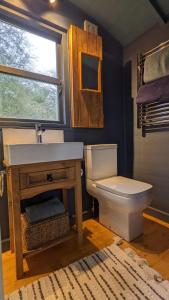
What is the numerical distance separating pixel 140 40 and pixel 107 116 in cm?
91

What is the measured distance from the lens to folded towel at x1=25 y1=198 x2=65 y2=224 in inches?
48.9

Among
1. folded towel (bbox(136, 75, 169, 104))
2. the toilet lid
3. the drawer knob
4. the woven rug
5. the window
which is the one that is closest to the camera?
the woven rug

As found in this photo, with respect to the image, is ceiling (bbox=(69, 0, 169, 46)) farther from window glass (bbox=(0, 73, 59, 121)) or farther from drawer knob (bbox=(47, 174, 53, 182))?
drawer knob (bbox=(47, 174, 53, 182))

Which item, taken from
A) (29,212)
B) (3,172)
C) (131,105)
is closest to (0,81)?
(3,172)

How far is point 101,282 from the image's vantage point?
1002 millimetres

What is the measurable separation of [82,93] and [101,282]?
1.54 meters

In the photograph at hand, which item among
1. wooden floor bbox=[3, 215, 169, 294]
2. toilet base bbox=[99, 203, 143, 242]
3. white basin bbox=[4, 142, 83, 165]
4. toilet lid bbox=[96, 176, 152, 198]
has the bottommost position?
wooden floor bbox=[3, 215, 169, 294]

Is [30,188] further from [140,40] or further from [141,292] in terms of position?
[140,40]

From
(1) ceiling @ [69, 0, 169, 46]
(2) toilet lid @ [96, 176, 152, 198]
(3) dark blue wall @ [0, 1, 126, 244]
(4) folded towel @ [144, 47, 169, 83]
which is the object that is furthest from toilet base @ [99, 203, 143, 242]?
(1) ceiling @ [69, 0, 169, 46]

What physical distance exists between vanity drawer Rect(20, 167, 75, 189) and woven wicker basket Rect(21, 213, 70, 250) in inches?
13.2

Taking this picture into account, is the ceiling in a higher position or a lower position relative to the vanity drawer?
higher

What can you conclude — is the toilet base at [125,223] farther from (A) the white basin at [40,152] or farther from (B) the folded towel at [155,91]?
(B) the folded towel at [155,91]

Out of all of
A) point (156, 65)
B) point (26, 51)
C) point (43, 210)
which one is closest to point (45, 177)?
point (43, 210)

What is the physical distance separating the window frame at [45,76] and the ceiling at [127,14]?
41 cm
